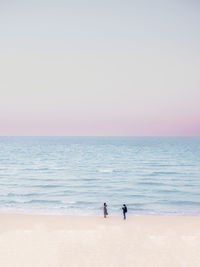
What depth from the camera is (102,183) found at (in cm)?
4084

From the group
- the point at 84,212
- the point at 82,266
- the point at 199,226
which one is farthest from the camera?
the point at 84,212

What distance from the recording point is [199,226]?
63.0 ft

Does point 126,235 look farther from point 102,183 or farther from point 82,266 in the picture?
point 102,183

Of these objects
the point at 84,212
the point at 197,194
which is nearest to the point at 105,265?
the point at 84,212

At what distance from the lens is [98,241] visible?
52.5ft

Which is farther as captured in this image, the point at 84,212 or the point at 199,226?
the point at 84,212

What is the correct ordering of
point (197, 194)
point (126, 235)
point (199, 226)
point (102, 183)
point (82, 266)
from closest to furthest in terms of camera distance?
point (82, 266) → point (126, 235) → point (199, 226) → point (197, 194) → point (102, 183)

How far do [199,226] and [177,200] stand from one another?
36.6 feet

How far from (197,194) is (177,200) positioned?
4.24 meters

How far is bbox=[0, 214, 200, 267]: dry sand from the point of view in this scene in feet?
44.4

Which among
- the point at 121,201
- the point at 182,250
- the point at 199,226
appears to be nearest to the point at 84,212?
the point at 121,201

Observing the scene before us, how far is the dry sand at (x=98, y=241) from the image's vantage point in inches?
532

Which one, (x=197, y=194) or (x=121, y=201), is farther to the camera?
(x=197, y=194)

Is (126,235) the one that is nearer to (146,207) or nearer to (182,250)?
(182,250)
